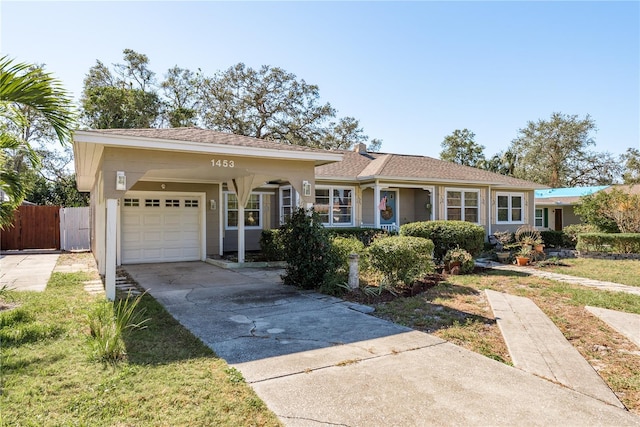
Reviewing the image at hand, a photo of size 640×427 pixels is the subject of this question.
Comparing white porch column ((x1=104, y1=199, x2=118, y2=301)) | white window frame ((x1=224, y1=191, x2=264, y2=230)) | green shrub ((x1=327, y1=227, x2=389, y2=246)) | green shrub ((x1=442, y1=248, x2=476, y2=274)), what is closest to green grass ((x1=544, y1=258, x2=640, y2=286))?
green shrub ((x1=442, y1=248, x2=476, y2=274))

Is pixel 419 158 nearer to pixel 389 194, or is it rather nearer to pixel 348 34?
pixel 389 194

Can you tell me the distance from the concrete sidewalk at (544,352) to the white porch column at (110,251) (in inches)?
247

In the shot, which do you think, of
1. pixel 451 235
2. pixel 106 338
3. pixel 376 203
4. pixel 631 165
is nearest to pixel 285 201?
pixel 376 203

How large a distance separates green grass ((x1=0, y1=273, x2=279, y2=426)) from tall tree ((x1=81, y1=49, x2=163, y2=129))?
2088 cm

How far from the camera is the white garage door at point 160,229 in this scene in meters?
12.5

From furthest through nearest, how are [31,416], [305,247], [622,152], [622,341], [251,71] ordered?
[622,152], [251,71], [305,247], [622,341], [31,416]

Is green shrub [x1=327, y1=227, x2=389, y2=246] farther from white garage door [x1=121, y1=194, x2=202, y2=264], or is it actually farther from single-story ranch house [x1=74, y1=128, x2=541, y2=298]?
white garage door [x1=121, y1=194, x2=202, y2=264]

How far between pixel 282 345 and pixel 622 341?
4.31 metres

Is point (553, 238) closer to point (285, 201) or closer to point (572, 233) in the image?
point (572, 233)

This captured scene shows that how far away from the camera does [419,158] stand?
64.2ft

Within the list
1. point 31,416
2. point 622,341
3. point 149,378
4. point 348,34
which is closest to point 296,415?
point 149,378

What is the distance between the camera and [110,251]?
22.5ft

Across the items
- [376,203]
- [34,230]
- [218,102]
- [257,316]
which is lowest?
[257,316]

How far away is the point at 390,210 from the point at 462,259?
684 centimetres
